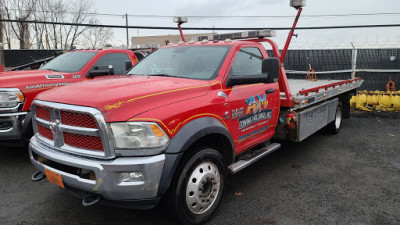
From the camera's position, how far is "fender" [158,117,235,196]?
248 centimetres

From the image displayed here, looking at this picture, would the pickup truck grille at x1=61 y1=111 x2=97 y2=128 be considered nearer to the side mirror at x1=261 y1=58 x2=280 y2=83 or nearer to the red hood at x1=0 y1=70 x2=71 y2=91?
the side mirror at x1=261 y1=58 x2=280 y2=83

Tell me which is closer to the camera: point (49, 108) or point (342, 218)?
point (49, 108)

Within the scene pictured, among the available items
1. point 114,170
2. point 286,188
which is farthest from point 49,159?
point 286,188

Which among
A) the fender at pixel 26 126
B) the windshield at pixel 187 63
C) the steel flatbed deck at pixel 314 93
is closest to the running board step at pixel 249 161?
the steel flatbed deck at pixel 314 93

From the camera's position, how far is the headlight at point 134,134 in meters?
2.40

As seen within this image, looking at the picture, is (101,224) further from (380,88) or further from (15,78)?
(380,88)

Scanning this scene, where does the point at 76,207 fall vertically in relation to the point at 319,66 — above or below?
below

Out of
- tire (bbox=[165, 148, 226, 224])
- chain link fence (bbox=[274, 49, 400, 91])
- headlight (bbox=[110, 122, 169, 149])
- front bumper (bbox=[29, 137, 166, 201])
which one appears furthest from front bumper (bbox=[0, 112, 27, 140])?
chain link fence (bbox=[274, 49, 400, 91])

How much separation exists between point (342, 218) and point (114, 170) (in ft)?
7.90

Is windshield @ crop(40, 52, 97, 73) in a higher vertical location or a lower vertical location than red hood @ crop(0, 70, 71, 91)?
higher

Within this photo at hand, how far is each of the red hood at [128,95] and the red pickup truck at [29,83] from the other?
5.68ft

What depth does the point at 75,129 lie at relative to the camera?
2.55 m

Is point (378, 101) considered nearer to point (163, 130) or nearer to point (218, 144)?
point (218, 144)

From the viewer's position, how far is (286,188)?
3.89m
